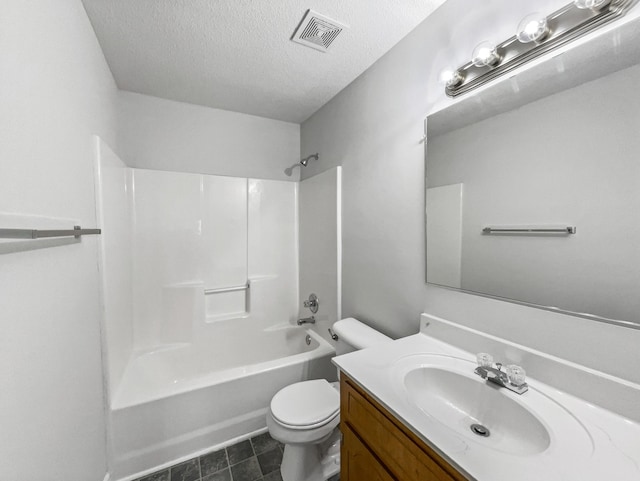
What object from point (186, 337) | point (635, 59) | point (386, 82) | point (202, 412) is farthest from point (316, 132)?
point (202, 412)

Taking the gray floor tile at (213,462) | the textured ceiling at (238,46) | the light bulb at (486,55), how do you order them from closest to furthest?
the light bulb at (486,55) < the textured ceiling at (238,46) < the gray floor tile at (213,462)

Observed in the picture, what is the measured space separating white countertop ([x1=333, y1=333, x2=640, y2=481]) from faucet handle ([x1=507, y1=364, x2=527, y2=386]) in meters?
0.04

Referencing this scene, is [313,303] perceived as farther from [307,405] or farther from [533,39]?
[533,39]

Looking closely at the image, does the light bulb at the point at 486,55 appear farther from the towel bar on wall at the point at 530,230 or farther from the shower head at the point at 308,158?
the shower head at the point at 308,158

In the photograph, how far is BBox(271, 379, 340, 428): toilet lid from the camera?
1.33 metres

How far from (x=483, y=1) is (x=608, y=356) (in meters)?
1.38

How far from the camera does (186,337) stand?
7.22 ft

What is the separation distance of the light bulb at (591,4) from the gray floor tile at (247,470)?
2.47 metres

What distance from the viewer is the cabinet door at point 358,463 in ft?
2.80

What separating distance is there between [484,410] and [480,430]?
7 cm

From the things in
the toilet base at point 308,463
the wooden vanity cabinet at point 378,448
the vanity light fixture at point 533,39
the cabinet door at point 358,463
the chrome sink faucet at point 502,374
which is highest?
the vanity light fixture at point 533,39

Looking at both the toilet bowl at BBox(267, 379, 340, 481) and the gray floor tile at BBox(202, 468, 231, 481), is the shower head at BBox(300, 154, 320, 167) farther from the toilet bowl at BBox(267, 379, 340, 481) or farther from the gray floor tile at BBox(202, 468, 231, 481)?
the gray floor tile at BBox(202, 468, 231, 481)

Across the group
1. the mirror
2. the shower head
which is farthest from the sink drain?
the shower head

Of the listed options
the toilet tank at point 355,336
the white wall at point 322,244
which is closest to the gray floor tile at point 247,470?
the toilet tank at point 355,336
